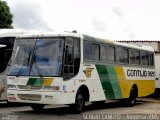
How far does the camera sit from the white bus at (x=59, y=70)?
50.3ft

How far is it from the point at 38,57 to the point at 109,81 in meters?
4.53

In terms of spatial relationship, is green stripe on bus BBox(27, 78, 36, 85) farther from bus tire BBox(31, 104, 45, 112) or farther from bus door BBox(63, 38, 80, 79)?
bus tire BBox(31, 104, 45, 112)

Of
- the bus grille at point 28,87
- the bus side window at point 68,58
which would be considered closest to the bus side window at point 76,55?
the bus side window at point 68,58

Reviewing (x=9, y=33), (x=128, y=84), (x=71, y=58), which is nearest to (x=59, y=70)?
(x=71, y=58)

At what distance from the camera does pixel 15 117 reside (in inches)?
575

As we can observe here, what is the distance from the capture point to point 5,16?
4500 cm

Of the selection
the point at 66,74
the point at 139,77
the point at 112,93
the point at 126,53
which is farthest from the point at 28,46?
the point at 139,77

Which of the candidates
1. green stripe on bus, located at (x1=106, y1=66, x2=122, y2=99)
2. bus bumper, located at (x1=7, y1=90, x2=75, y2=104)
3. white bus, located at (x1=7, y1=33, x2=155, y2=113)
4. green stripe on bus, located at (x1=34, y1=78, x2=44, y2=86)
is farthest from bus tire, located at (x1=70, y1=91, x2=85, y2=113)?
green stripe on bus, located at (x1=106, y1=66, x2=122, y2=99)

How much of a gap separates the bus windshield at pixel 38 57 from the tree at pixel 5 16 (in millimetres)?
28205

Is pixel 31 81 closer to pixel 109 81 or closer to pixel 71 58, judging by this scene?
pixel 71 58

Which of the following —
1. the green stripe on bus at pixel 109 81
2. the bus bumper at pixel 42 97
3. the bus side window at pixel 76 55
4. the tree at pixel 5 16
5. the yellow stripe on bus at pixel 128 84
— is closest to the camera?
Answer: the bus bumper at pixel 42 97

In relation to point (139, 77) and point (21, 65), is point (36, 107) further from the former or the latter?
point (139, 77)

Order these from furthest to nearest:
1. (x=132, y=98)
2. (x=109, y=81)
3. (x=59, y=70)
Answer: (x=132, y=98), (x=109, y=81), (x=59, y=70)

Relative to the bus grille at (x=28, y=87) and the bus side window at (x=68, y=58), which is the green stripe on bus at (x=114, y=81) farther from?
the bus grille at (x=28, y=87)
